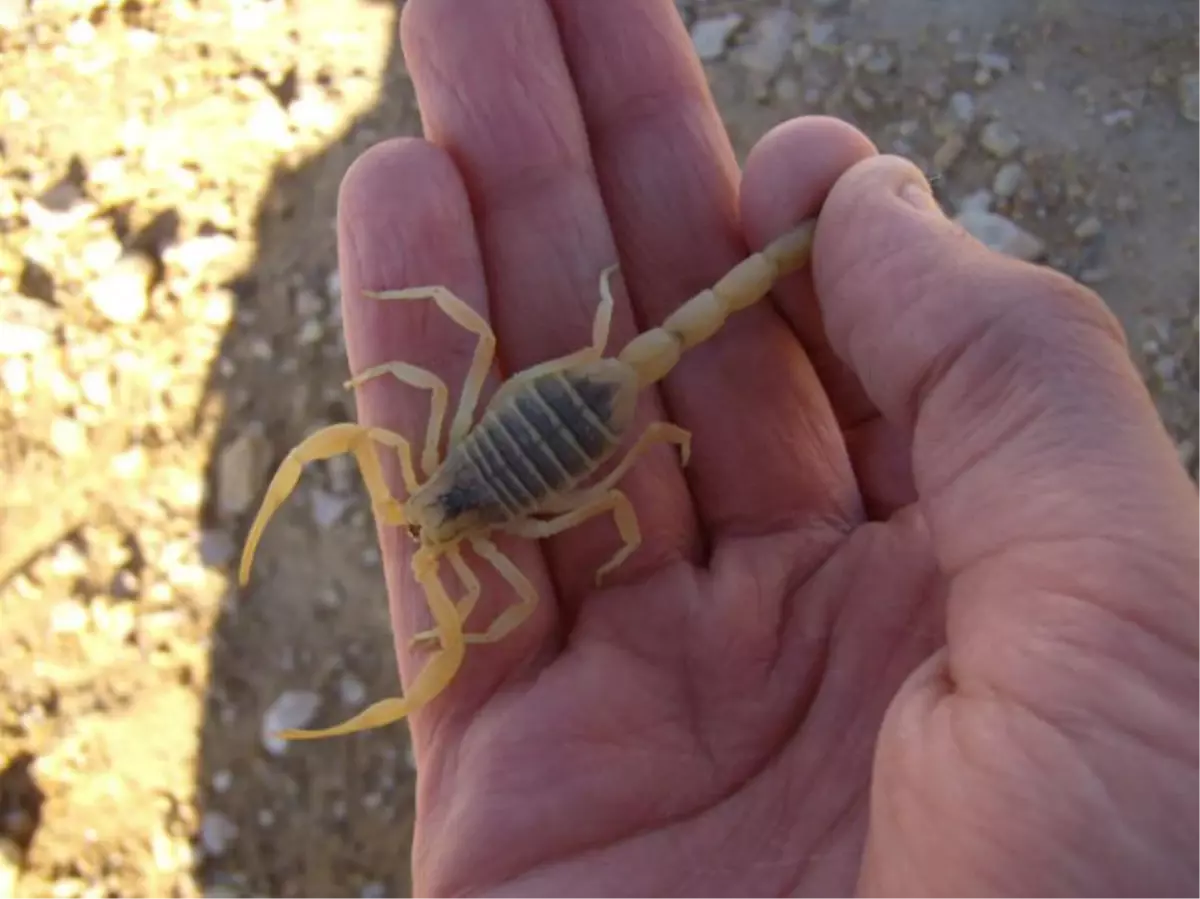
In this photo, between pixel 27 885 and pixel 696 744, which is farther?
pixel 27 885

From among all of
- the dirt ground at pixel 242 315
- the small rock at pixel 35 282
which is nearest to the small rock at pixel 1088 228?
the dirt ground at pixel 242 315

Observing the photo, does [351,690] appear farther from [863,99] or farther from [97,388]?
[863,99]

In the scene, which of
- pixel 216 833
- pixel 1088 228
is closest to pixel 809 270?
pixel 1088 228

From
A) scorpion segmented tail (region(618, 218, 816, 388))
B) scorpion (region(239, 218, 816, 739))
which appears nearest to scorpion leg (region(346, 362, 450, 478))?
scorpion (region(239, 218, 816, 739))

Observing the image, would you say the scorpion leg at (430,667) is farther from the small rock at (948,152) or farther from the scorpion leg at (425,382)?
the small rock at (948,152)

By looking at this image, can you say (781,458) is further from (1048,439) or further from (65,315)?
(65,315)

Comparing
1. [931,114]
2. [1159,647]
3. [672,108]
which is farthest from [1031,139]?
[1159,647]

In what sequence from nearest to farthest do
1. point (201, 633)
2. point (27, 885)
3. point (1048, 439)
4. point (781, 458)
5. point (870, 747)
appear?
point (1048, 439) < point (870, 747) < point (781, 458) < point (27, 885) < point (201, 633)
